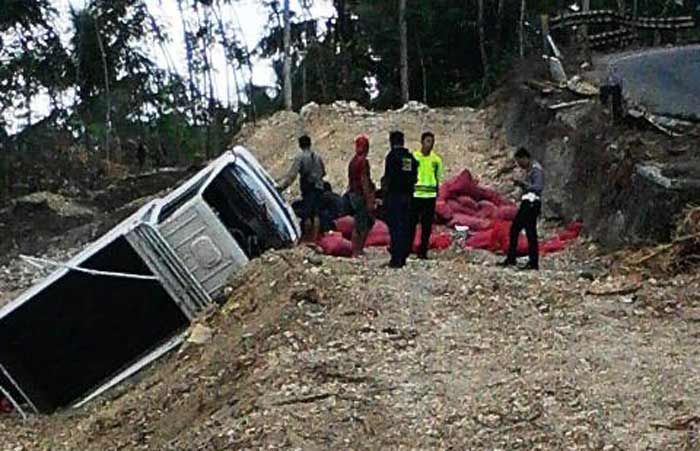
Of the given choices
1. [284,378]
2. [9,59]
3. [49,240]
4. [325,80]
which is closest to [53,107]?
[9,59]

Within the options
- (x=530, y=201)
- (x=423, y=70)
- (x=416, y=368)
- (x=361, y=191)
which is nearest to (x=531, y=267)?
(x=530, y=201)

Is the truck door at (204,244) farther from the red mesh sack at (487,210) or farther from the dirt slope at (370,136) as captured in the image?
the dirt slope at (370,136)

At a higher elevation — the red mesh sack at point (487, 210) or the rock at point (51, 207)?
the red mesh sack at point (487, 210)

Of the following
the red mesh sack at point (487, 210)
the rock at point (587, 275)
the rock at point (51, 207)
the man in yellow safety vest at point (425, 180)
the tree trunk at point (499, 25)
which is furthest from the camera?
the tree trunk at point (499, 25)

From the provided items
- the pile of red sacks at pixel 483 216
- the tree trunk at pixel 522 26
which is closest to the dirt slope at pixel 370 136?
the pile of red sacks at pixel 483 216

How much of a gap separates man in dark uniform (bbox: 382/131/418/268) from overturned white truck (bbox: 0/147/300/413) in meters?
1.65

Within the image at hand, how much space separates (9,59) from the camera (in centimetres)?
4138

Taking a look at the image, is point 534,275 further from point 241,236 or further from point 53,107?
point 53,107

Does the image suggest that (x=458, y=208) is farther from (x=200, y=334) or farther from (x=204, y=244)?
(x=200, y=334)

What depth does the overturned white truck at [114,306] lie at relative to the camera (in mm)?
11930

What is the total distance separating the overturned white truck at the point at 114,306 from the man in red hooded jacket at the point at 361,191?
6.66 ft

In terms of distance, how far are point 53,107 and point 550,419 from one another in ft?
118

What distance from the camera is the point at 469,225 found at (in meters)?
19.0

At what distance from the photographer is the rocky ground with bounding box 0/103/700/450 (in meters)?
8.48
